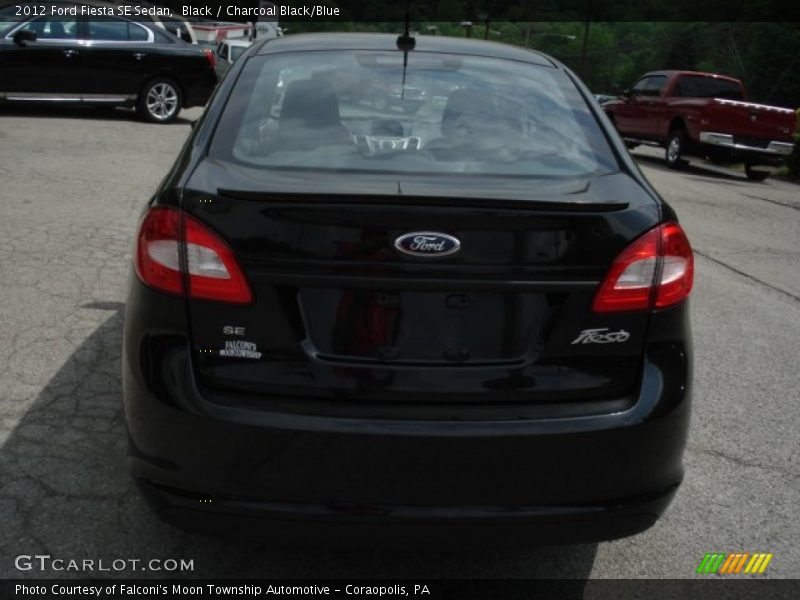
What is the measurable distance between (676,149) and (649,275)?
1576cm

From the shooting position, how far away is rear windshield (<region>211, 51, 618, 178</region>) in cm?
275

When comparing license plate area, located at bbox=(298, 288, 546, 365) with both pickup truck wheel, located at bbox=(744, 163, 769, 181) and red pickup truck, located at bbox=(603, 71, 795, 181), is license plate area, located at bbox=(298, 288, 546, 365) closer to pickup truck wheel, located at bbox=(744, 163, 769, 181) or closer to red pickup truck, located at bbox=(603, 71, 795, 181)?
red pickup truck, located at bbox=(603, 71, 795, 181)

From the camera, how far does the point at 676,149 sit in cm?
1730

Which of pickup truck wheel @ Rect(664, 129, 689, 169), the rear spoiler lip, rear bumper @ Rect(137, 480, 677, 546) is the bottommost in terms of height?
pickup truck wheel @ Rect(664, 129, 689, 169)

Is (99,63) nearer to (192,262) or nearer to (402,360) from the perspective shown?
(192,262)

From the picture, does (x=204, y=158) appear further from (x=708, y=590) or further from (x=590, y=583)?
(x=708, y=590)

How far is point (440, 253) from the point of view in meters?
2.35

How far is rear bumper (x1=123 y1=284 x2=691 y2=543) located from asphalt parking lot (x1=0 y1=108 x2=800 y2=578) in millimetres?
284

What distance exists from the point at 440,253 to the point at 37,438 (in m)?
2.08

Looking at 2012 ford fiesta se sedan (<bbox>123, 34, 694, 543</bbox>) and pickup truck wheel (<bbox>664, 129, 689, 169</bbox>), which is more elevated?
2012 ford fiesta se sedan (<bbox>123, 34, 694, 543</bbox>)

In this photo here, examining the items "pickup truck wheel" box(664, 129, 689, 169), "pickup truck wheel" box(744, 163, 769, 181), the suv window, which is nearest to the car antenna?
the suv window

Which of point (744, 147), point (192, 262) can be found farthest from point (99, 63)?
point (192, 262)

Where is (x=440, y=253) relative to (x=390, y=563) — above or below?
above

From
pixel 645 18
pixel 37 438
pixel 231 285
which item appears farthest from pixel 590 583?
pixel 645 18
